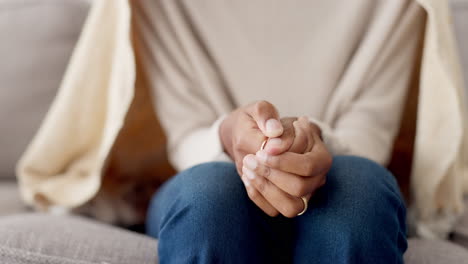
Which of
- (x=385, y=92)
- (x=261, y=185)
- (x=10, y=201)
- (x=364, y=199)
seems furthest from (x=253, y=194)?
(x=10, y=201)

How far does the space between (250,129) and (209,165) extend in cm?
9

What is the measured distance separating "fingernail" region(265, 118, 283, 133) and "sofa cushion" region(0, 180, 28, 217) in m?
0.64

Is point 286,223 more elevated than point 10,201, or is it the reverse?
point 286,223

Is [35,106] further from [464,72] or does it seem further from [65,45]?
[464,72]

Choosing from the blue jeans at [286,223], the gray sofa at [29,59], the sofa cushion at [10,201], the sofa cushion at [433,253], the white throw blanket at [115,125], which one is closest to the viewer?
the blue jeans at [286,223]

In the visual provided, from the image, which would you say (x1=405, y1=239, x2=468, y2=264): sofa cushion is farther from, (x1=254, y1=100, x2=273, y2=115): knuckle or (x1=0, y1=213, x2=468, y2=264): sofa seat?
(x1=254, y1=100, x2=273, y2=115): knuckle

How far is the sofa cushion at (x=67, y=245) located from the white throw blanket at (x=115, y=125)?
0.66 ft

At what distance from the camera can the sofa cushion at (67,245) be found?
25.7 inches

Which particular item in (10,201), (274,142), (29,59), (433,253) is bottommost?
(10,201)

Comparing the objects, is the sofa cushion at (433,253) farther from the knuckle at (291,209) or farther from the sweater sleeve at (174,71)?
the sweater sleeve at (174,71)

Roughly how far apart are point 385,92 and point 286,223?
31 centimetres

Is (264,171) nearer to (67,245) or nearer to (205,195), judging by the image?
(205,195)

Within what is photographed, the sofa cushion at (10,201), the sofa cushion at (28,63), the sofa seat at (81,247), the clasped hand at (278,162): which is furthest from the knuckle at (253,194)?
the sofa cushion at (28,63)

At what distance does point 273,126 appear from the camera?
58 centimetres
